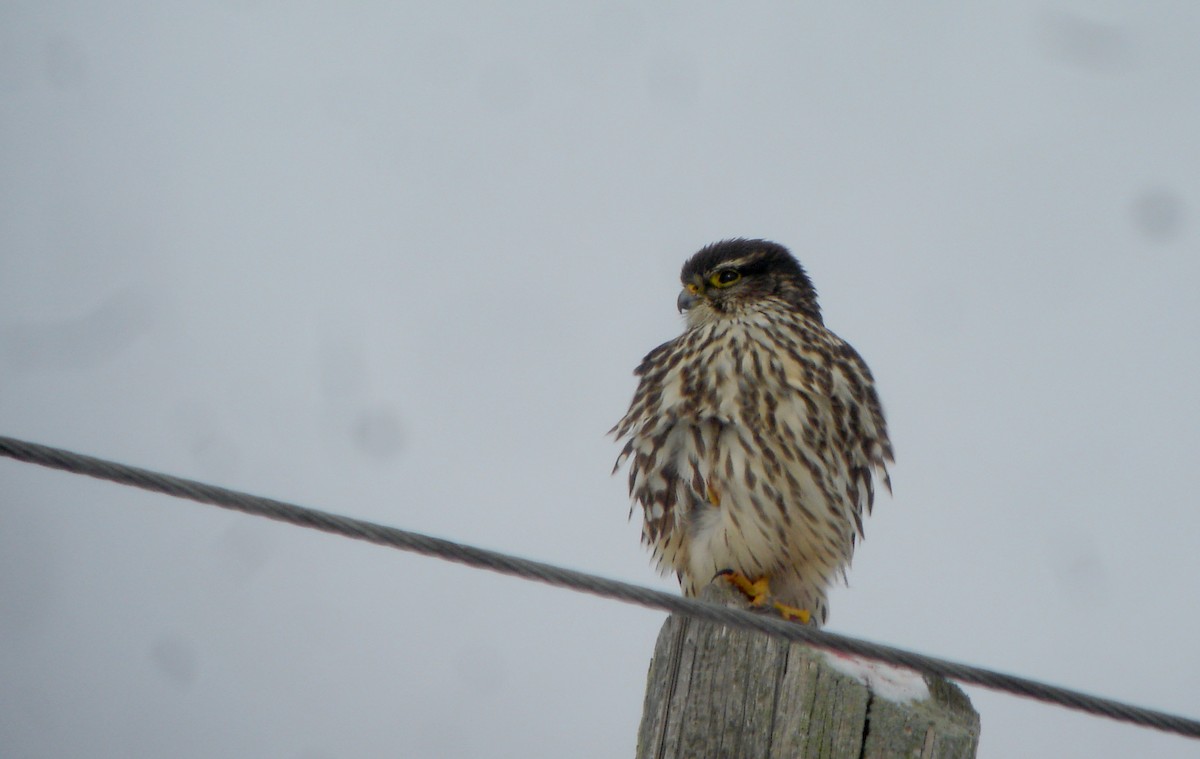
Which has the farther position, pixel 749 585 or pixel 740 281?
pixel 740 281

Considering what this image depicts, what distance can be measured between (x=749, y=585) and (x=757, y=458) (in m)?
0.42

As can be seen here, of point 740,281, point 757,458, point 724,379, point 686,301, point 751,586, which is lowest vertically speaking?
point 751,586

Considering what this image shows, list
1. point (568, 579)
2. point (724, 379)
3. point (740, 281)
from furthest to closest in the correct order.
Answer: point (740, 281), point (724, 379), point (568, 579)

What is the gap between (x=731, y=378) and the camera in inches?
171

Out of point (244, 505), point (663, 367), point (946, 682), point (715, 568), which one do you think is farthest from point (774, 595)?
point (244, 505)

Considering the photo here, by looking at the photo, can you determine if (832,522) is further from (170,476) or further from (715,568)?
(170,476)

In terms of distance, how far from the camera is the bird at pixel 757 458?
13.4 feet

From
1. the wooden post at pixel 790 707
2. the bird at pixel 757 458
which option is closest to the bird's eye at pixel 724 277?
the bird at pixel 757 458

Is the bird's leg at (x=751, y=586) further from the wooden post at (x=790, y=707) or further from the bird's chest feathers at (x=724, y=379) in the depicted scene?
the wooden post at (x=790, y=707)

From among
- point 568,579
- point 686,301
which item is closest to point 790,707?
point 568,579

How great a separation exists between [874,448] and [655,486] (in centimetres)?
92

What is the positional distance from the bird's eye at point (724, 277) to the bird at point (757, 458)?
40cm

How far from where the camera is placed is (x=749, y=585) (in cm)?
413

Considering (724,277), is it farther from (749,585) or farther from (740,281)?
(749,585)
